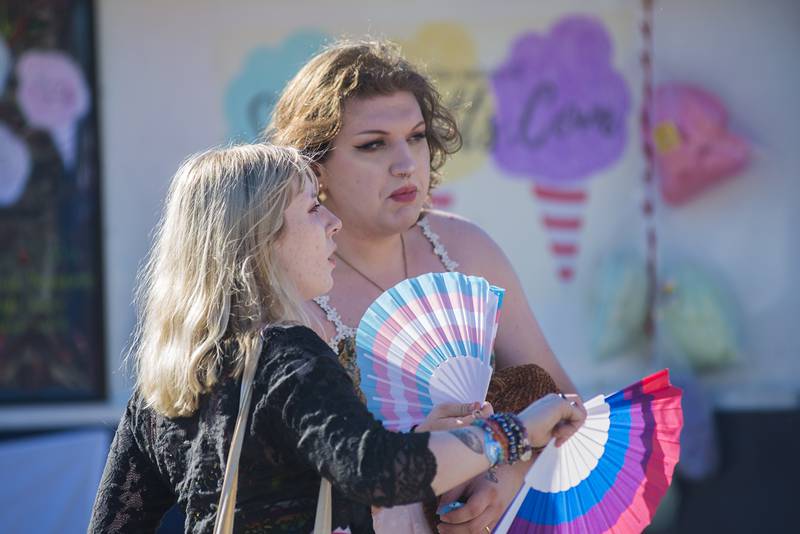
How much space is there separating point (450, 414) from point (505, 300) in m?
0.63

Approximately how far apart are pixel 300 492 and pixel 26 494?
3027 mm

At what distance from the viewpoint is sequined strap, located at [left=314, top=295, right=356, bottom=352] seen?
2266 mm

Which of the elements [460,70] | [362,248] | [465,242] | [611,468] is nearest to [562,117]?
[460,70]

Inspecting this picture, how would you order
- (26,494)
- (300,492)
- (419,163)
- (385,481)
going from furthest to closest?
(26,494) → (419,163) → (300,492) → (385,481)

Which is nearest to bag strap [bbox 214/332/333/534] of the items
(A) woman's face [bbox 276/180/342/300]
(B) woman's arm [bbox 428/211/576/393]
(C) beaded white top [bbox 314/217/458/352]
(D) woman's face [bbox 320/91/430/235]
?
(A) woman's face [bbox 276/180/342/300]

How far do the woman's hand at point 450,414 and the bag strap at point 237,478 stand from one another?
279mm

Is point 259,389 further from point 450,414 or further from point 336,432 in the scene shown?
point 450,414

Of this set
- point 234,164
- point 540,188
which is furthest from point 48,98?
point 234,164

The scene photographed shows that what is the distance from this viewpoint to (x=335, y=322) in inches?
90.6

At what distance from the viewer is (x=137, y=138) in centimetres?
456

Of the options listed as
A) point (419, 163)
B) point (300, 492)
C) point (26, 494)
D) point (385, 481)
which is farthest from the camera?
point (26, 494)

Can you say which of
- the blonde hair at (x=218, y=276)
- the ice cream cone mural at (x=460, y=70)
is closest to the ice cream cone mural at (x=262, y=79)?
the ice cream cone mural at (x=460, y=70)

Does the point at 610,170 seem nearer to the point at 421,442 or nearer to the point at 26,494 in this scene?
the point at 26,494

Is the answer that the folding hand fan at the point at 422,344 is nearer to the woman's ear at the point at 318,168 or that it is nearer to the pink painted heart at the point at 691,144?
the woman's ear at the point at 318,168
